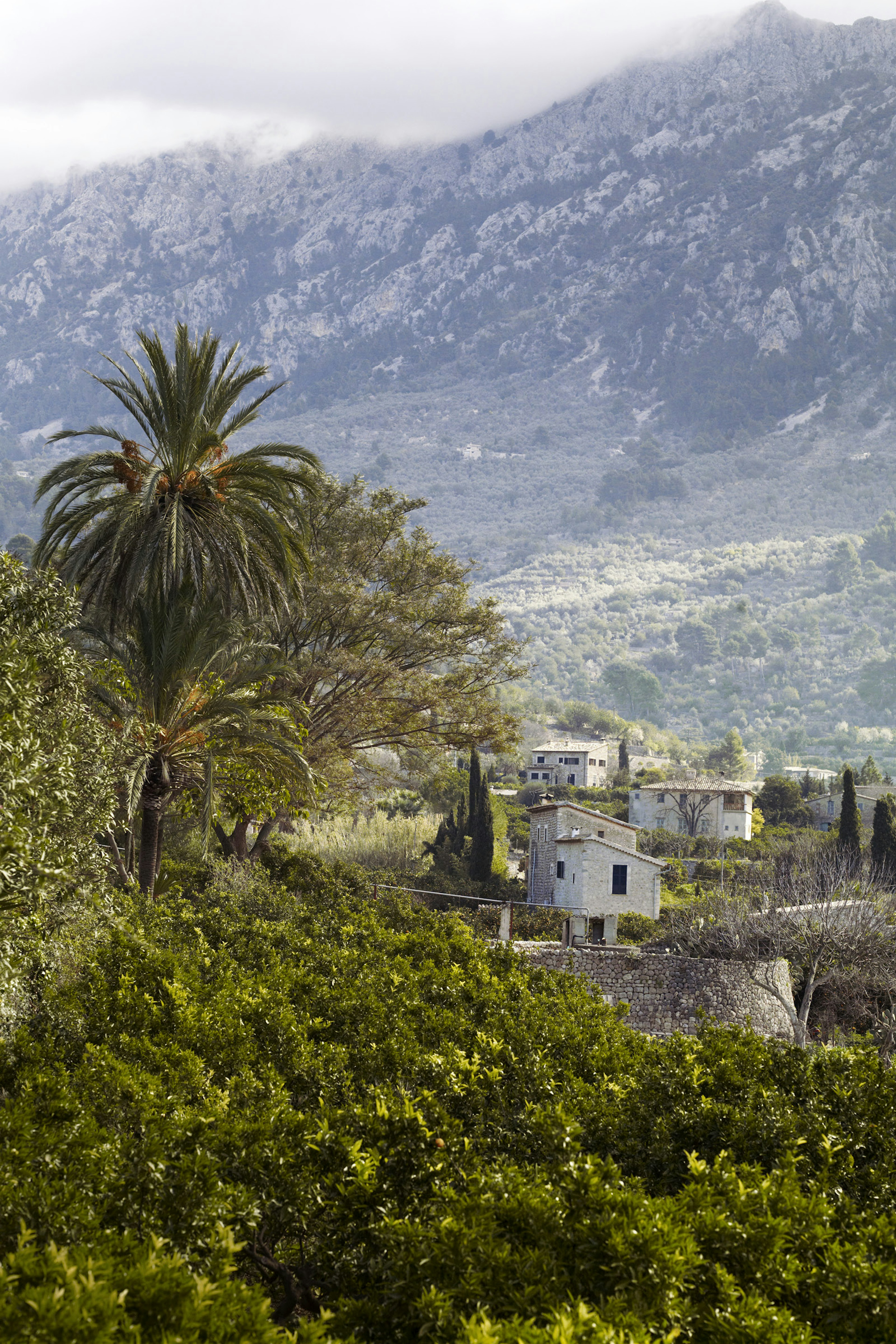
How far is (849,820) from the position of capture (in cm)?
4059

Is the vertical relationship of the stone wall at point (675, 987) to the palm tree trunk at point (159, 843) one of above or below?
below

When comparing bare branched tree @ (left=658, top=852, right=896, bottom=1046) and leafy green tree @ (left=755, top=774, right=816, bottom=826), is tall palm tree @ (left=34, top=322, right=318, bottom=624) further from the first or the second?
leafy green tree @ (left=755, top=774, right=816, bottom=826)

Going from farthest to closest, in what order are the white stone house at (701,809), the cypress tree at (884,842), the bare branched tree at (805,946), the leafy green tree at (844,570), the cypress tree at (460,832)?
1. the leafy green tree at (844,570)
2. the white stone house at (701,809)
3. the cypress tree at (460,832)
4. the cypress tree at (884,842)
5. the bare branched tree at (805,946)

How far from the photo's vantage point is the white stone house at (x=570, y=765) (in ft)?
248

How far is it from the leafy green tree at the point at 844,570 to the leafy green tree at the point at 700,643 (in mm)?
28831

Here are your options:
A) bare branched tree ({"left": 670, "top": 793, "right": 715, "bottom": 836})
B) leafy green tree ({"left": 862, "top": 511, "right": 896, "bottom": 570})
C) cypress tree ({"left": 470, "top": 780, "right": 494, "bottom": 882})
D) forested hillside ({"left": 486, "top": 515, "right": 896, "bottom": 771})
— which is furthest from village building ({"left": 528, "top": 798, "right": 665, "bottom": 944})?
leafy green tree ({"left": 862, "top": 511, "right": 896, "bottom": 570})

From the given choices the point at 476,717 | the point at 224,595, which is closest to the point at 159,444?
the point at 224,595

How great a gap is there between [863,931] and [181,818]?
1557 centimetres

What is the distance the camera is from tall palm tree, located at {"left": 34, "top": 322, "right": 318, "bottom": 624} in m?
14.1

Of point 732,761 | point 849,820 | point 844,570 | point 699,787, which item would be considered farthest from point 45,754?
point 844,570

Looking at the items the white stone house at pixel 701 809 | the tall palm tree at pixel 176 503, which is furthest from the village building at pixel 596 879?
the white stone house at pixel 701 809

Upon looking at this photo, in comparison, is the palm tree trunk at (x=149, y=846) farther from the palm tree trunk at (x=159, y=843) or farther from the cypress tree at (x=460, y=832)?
the cypress tree at (x=460, y=832)

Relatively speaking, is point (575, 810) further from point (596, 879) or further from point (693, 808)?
point (693, 808)

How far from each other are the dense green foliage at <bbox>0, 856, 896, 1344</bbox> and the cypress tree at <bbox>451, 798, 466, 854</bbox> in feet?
84.0
